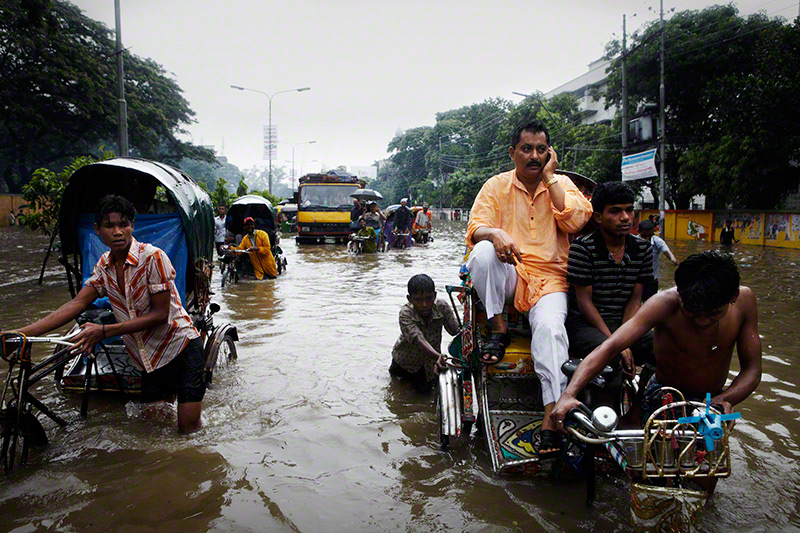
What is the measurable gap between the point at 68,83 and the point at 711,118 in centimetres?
3220

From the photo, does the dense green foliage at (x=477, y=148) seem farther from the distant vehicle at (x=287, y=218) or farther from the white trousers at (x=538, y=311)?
the white trousers at (x=538, y=311)

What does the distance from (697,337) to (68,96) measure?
1364 inches

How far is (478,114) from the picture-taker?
61438 mm

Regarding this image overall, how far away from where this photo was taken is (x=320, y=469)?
354 cm

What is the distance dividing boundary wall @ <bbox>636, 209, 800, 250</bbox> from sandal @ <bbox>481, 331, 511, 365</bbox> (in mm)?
21981

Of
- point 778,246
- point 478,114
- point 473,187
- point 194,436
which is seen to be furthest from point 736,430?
point 478,114

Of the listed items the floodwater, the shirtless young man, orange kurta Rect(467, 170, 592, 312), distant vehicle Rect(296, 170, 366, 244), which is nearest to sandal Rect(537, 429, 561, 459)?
the floodwater

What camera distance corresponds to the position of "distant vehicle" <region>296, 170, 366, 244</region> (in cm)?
2206

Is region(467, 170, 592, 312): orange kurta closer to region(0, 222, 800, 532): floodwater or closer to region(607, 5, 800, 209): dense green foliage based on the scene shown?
region(0, 222, 800, 532): floodwater

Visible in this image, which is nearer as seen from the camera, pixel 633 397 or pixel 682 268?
pixel 682 268

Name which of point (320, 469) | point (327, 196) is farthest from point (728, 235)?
point (320, 469)

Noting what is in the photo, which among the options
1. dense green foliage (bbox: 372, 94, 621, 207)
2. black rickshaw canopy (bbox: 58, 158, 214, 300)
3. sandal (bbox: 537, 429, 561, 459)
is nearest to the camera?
sandal (bbox: 537, 429, 561, 459)

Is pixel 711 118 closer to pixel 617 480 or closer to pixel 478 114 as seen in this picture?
pixel 617 480

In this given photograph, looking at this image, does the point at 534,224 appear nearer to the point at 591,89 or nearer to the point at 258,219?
the point at 258,219
